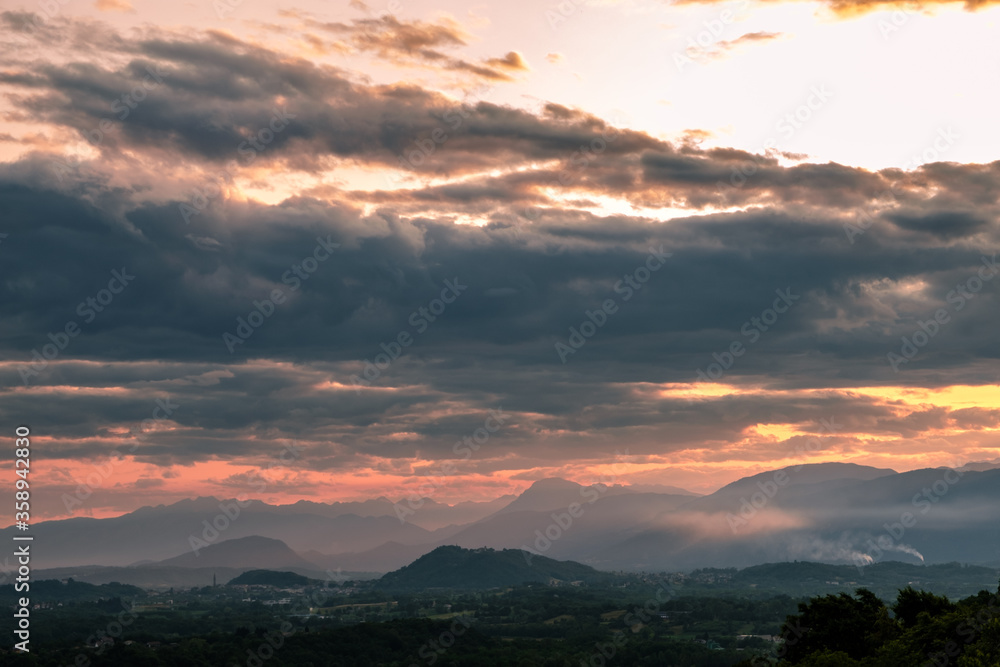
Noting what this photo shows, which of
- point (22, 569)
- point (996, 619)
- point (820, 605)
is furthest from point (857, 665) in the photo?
point (22, 569)

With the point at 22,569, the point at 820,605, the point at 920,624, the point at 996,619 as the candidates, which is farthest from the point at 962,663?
the point at 22,569

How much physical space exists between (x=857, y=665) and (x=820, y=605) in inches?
1380

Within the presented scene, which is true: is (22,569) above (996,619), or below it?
above

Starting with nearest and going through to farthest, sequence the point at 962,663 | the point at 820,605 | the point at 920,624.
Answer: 1. the point at 962,663
2. the point at 920,624
3. the point at 820,605

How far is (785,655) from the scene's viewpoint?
137 metres

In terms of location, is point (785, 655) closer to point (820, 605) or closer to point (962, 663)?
point (820, 605)

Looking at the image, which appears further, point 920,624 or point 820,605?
point 820,605

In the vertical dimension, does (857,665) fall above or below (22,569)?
below

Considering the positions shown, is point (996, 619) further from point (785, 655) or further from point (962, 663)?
point (785, 655)

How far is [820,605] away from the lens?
442ft

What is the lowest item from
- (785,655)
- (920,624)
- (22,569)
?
(785,655)

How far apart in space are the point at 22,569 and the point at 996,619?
12463cm

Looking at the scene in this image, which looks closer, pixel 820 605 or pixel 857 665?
pixel 857 665

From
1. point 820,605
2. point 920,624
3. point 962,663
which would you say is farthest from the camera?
point 820,605
